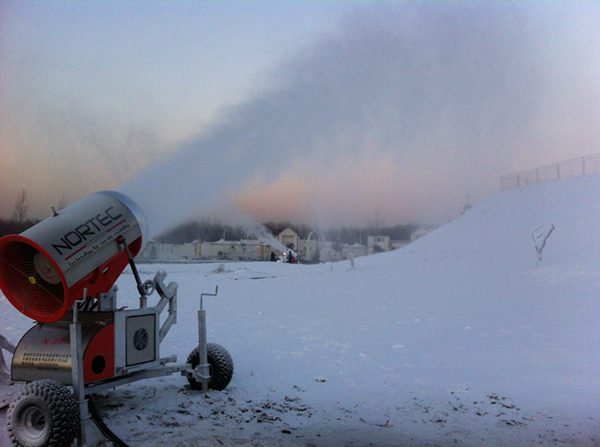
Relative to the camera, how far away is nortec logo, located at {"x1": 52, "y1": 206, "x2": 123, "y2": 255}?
5082mm

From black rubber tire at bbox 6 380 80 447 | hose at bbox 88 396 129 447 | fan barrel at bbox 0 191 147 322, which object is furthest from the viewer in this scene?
fan barrel at bbox 0 191 147 322

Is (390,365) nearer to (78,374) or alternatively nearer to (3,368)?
(78,374)

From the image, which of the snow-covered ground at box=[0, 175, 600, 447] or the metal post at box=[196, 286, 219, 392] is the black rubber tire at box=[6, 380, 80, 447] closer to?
the snow-covered ground at box=[0, 175, 600, 447]

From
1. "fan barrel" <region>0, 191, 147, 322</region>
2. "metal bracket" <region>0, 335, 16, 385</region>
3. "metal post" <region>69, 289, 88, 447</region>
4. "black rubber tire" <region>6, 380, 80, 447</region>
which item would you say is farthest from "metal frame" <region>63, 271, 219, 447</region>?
"metal bracket" <region>0, 335, 16, 385</region>

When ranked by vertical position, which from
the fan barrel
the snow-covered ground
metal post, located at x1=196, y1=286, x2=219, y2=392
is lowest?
the snow-covered ground

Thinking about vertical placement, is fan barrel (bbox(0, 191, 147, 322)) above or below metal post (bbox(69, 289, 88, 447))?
above

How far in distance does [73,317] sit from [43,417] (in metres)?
1.03

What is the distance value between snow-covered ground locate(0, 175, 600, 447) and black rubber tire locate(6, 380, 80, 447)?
Answer: 1.66 ft

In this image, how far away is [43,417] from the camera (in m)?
4.77

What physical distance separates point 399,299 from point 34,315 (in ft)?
45.4

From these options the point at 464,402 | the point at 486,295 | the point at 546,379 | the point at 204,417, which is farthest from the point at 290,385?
the point at 486,295

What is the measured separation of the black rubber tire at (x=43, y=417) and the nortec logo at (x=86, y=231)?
4.62 feet

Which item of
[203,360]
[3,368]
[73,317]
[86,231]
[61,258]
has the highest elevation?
[86,231]

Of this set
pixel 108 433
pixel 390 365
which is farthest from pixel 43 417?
pixel 390 365
